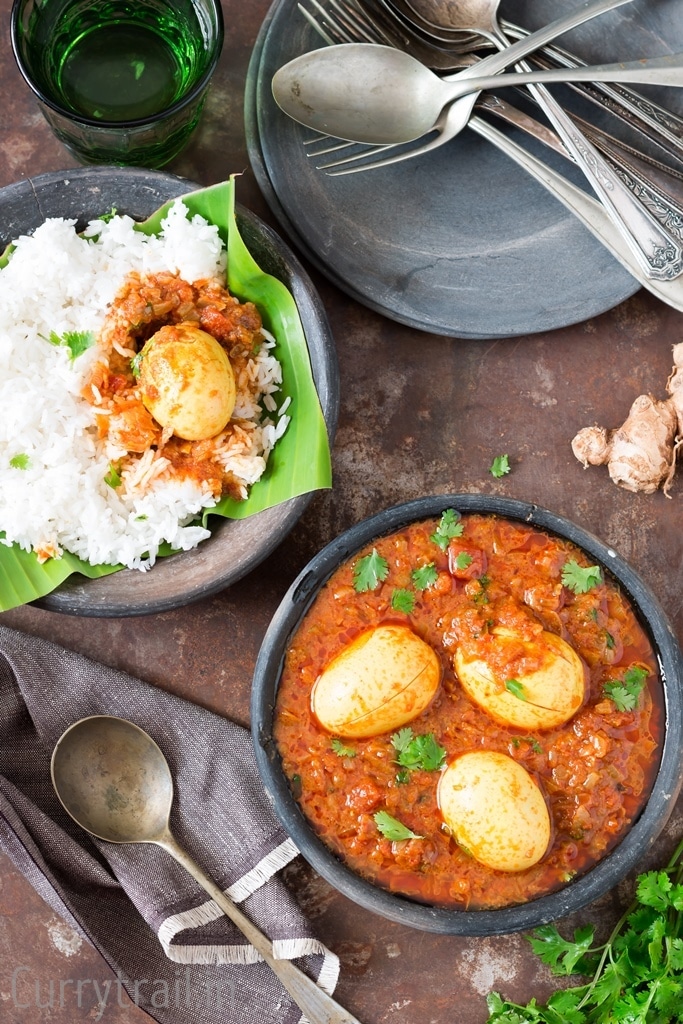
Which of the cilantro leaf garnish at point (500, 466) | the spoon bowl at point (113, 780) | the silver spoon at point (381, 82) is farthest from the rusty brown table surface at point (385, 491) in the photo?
the silver spoon at point (381, 82)

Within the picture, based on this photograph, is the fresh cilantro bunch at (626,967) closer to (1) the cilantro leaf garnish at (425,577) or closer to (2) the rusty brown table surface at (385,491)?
(2) the rusty brown table surface at (385,491)

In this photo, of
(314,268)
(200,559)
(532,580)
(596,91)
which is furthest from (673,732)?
(596,91)

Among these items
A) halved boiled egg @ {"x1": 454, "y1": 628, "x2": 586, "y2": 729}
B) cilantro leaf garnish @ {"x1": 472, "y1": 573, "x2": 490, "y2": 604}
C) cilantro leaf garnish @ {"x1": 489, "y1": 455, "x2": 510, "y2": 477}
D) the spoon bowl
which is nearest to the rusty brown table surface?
cilantro leaf garnish @ {"x1": 489, "y1": 455, "x2": 510, "y2": 477}

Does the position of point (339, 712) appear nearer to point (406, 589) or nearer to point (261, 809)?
point (406, 589)

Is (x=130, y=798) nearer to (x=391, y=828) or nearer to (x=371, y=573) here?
(x=391, y=828)

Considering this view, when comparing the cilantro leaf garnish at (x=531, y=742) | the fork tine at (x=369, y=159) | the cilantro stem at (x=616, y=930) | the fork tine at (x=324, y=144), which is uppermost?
the fork tine at (x=324, y=144)

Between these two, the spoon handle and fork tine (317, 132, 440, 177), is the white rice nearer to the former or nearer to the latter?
fork tine (317, 132, 440, 177)

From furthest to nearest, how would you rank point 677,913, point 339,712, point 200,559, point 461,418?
point 461,418 → point 677,913 → point 200,559 → point 339,712
